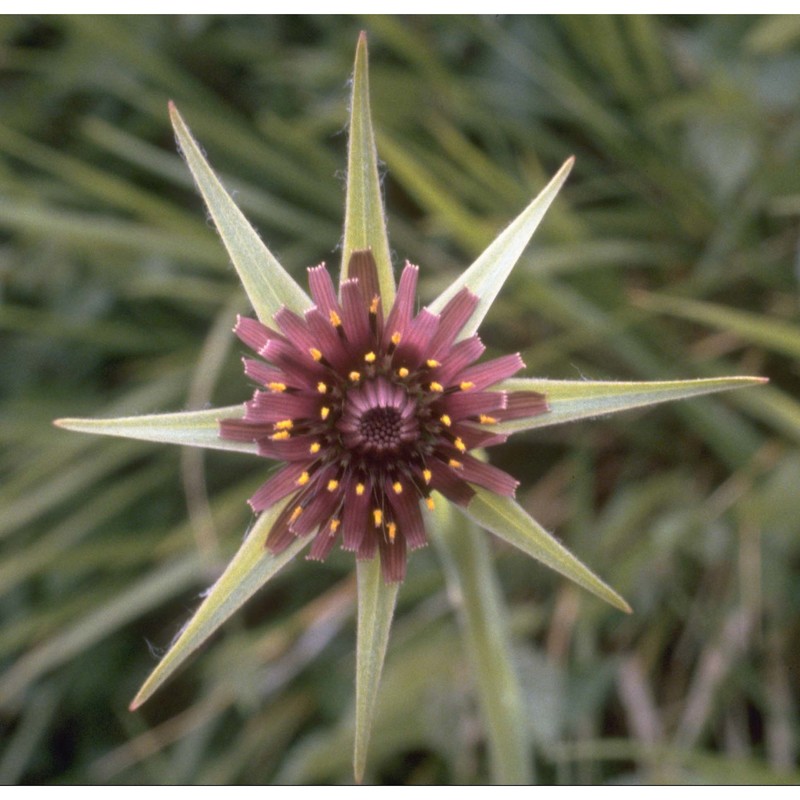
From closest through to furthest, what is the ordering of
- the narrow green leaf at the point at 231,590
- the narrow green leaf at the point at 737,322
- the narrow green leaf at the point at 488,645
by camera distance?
1. the narrow green leaf at the point at 231,590
2. the narrow green leaf at the point at 488,645
3. the narrow green leaf at the point at 737,322

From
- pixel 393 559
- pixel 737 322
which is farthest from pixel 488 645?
pixel 737 322

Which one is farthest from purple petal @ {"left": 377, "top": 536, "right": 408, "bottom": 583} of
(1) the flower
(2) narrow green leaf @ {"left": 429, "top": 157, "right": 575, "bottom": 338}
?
(2) narrow green leaf @ {"left": 429, "top": 157, "right": 575, "bottom": 338}

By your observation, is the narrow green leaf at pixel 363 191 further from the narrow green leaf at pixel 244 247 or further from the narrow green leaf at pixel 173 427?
the narrow green leaf at pixel 173 427

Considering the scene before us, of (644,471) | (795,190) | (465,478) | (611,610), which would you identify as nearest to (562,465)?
(644,471)

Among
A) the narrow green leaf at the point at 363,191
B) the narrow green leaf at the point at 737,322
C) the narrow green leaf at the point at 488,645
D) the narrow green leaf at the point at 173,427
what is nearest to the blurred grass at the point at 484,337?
the narrow green leaf at the point at 737,322

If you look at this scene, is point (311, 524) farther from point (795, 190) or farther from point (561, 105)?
point (561, 105)
